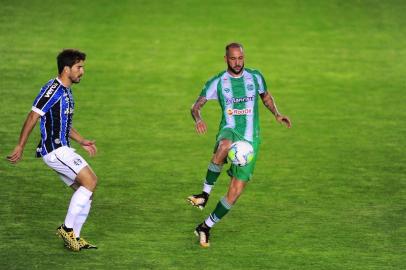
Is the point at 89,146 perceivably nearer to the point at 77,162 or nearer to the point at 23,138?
the point at 77,162

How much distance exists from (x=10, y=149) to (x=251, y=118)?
4846 millimetres

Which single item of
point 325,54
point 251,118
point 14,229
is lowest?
point 14,229

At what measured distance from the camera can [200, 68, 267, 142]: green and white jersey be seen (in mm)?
12250

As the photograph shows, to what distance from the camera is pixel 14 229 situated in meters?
12.4

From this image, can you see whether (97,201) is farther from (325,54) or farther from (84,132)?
(325,54)

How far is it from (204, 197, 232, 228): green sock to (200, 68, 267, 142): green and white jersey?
0.81 m

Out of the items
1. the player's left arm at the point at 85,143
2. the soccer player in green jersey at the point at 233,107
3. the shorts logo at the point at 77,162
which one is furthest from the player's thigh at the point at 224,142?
the shorts logo at the point at 77,162

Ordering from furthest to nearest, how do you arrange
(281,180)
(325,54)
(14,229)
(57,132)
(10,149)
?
(325,54) → (10,149) → (281,180) → (14,229) → (57,132)

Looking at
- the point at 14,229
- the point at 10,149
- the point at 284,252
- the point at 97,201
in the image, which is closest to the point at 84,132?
the point at 10,149

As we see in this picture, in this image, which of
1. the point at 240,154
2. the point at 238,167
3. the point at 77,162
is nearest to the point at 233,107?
the point at 240,154

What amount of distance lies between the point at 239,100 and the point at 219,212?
131 cm

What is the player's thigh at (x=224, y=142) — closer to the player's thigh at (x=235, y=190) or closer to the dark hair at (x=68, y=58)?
the player's thigh at (x=235, y=190)

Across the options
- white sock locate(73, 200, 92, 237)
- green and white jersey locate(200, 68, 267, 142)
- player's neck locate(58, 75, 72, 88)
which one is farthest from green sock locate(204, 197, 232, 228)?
player's neck locate(58, 75, 72, 88)

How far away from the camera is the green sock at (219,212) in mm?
11961
